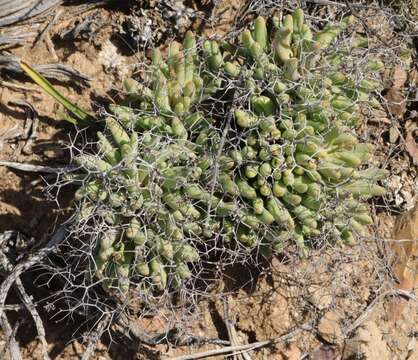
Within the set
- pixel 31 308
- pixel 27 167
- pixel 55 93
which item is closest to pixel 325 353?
pixel 31 308

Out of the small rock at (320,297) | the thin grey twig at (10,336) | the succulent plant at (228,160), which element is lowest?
the small rock at (320,297)

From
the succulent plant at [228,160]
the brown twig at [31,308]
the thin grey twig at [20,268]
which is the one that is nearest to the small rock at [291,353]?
the succulent plant at [228,160]

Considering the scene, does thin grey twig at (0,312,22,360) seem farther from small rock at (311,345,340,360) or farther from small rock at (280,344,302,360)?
small rock at (311,345,340,360)

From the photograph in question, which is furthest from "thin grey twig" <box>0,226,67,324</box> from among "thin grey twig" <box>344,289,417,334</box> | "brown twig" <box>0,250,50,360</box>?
"thin grey twig" <box>344,289,417,334</box>

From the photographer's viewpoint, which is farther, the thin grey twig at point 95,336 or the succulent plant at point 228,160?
the thin grey twig at point 95,336

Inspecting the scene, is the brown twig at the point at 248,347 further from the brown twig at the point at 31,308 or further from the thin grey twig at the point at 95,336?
the brown twig at the point at 31,308

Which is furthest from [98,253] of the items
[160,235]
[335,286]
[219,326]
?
[335,286]

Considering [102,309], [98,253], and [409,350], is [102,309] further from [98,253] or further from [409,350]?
[409,350]
